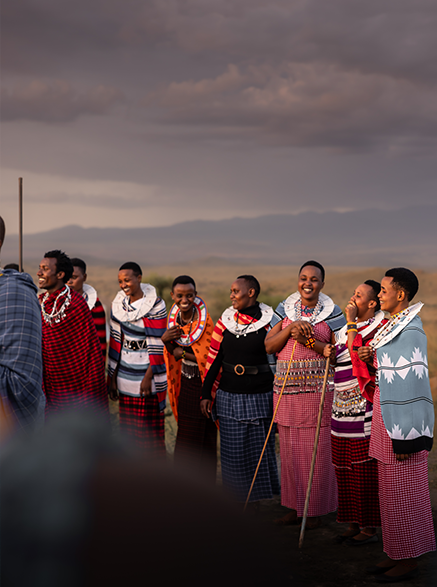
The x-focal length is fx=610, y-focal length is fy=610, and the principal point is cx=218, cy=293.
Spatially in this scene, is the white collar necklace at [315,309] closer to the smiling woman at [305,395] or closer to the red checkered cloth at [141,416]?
the smiling woman at [305,395]

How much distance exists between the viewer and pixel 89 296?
6.77 metres

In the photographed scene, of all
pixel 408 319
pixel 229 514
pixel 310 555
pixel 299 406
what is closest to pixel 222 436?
pixel 299 406

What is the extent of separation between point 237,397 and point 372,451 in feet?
4.92

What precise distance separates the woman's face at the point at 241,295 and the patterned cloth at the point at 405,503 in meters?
1.77

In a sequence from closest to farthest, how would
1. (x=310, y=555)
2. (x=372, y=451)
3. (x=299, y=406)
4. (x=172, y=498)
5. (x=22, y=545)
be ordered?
(x=22, y=545)
(x=172, y=498)
(x=372, y=451)
(x=310, y=555)
(x=299, y=406)

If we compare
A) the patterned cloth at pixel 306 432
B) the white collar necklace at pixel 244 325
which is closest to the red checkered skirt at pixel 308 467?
the patterned cloth at pixel 306 432

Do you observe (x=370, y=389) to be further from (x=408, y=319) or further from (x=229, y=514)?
(x=229, y=514)

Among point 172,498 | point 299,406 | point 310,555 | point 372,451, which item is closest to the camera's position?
point 172,498

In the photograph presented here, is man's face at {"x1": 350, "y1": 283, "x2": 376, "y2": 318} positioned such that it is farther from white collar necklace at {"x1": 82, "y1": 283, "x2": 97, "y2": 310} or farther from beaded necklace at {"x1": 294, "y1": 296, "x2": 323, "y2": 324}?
white collar necklace at {"x1": 82, "y1": 283, "x2": 97, "y2": 310}

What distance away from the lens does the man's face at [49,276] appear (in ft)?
17.8

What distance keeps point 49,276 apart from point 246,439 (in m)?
2.30

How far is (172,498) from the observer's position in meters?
1.25

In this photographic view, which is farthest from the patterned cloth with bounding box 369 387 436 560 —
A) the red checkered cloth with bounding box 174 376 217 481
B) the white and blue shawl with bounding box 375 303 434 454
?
the red checkered cloth with bounding box 174 376 217 481

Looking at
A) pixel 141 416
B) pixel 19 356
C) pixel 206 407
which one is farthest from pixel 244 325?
pixel 19 356
